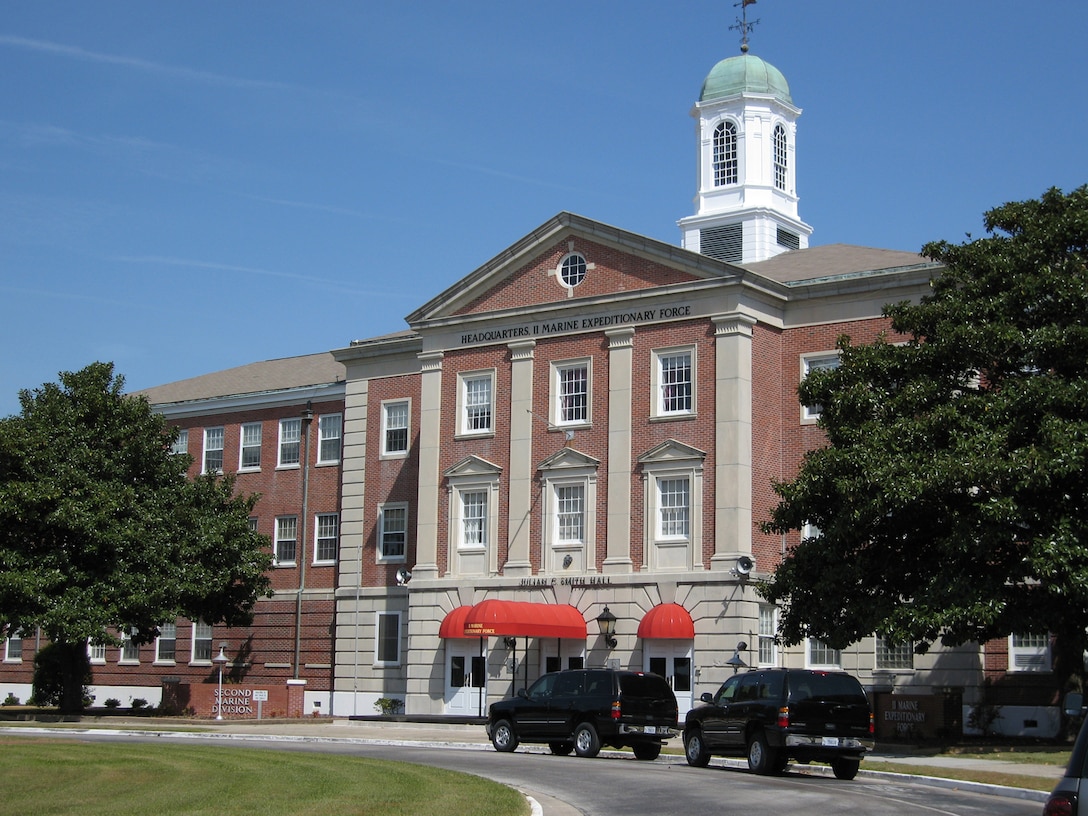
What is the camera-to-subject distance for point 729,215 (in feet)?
169

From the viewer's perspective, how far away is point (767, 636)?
42.4 meters

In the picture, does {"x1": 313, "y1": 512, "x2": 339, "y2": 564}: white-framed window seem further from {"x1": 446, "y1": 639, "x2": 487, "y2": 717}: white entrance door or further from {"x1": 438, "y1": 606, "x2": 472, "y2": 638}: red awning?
{"x1": 438, "y1": 606, "x2": 472, "y2": 638}: red awning

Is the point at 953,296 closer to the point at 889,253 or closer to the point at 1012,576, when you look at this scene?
the point at 1012,576

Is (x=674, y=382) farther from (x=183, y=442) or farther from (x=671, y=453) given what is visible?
(x=183, y=442)

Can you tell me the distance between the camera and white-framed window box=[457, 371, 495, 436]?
47375mm

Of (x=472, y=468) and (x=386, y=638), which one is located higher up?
(x=472, y=468)

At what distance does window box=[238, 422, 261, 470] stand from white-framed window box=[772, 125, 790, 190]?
21918 millimetres

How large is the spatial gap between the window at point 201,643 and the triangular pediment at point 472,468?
14611mm

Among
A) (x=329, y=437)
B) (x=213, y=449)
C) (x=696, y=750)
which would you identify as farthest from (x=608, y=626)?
(x=213, y=449)

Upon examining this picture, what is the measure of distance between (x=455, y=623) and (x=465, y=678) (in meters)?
2.29

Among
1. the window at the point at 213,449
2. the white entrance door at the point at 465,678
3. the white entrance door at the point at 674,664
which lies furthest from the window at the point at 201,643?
the white entrance door at the point at 674,664

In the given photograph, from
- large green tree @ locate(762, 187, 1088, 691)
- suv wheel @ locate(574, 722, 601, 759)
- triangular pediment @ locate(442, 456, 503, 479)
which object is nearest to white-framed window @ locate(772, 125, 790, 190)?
triangular pediment @ locate(442, 456, 503, 479)

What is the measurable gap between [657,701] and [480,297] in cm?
2050

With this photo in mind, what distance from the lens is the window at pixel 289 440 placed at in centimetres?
5631
